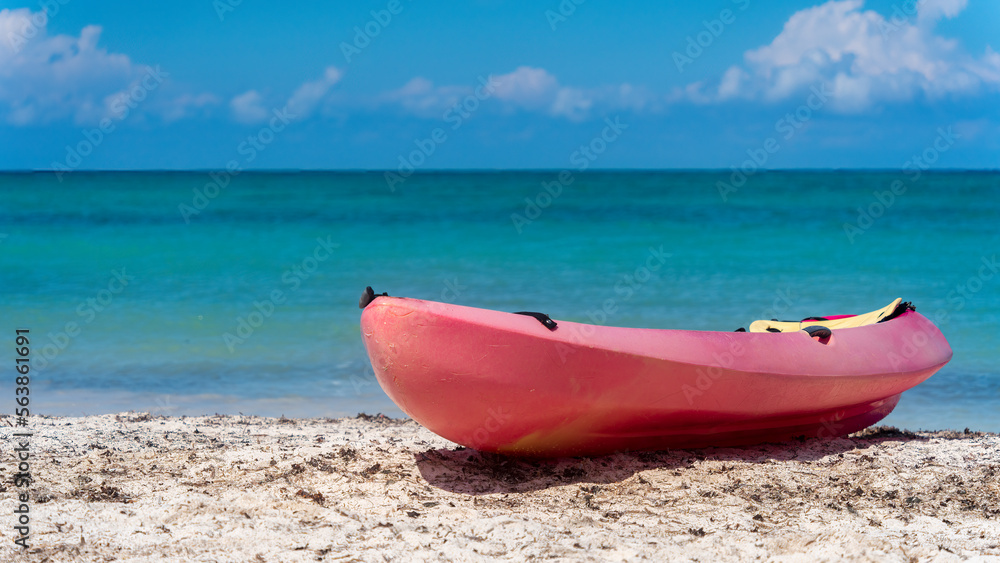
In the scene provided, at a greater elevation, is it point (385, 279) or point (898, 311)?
point (385, 279)

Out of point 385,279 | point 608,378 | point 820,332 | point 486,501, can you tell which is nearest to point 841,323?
point 820,332

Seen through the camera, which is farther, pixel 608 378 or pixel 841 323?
pixel 841 323

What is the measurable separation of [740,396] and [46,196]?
35.0 meters

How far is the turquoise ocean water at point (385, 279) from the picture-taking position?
684cm

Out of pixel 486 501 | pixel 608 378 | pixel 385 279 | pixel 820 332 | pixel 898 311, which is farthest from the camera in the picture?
pixel 385 279

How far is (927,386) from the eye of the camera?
668cm

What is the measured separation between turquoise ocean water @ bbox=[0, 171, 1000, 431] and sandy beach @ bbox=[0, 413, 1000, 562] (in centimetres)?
187

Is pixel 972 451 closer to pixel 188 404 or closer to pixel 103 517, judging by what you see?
pixel 103 517

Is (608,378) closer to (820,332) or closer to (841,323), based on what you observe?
(820,332)

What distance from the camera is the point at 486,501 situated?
3596 mm

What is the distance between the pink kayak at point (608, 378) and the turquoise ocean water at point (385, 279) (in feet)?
6.37

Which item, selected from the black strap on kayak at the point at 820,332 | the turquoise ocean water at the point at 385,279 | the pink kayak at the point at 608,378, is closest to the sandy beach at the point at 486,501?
the pink kayak at the point at 608,378

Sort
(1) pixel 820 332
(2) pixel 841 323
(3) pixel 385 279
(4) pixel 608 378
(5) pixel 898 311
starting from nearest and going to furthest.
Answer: (4) pixel 608 378 → (1) pixel 820 332 → (5) pixel 898 311 → (2) pixel 841 323 → (3) pixel 385 279

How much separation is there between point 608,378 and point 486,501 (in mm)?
787
